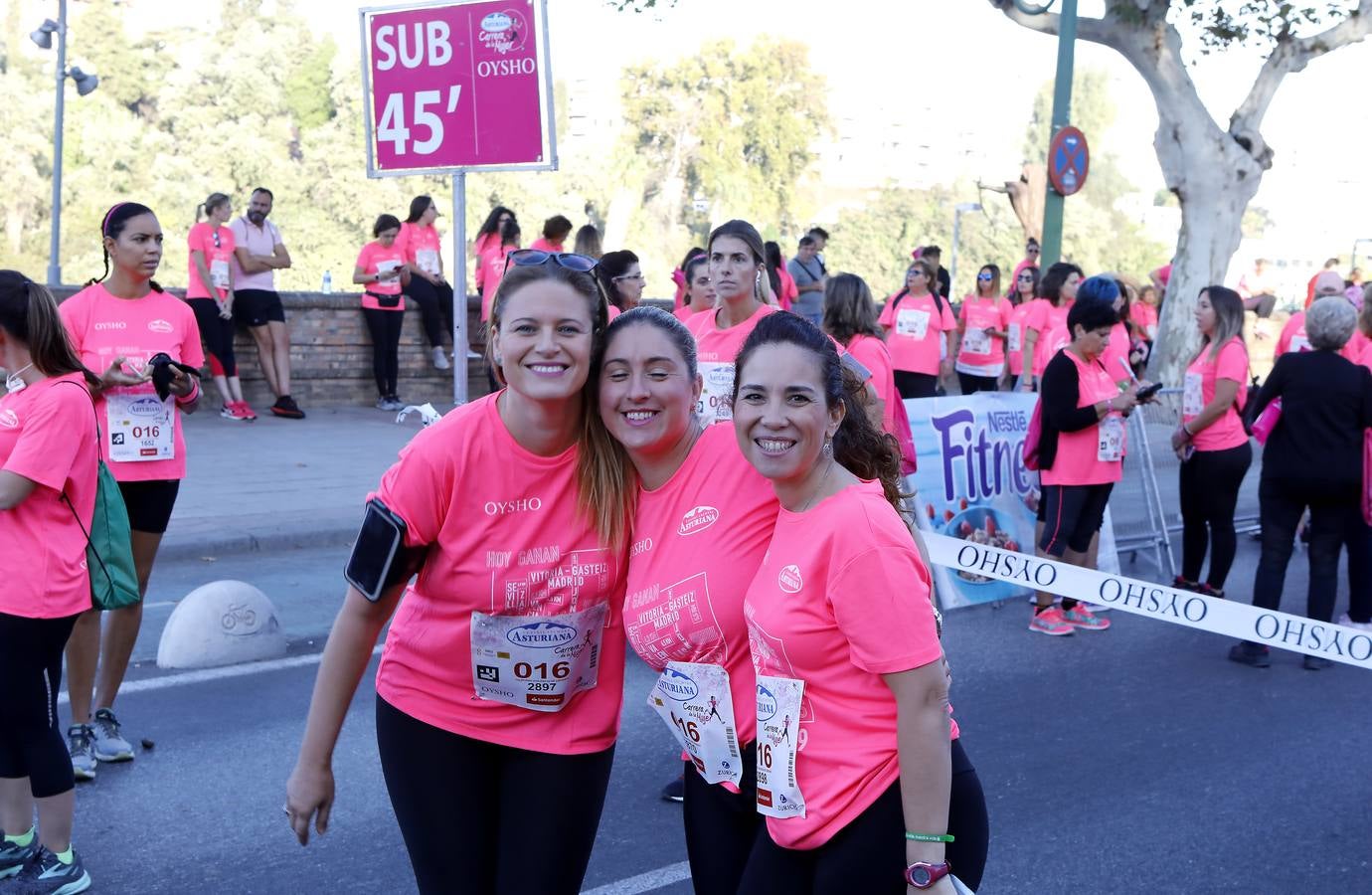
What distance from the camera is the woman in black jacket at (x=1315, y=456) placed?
7.01 m

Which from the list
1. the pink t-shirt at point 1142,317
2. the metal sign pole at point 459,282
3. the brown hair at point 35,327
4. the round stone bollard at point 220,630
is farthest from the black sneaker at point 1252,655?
the pink t-shirt at point 1142,317

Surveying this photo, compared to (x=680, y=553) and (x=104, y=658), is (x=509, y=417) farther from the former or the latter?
(x=104, y=658)

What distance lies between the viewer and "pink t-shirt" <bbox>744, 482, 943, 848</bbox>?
237 centimetres

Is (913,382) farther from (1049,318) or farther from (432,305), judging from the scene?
(432,305)

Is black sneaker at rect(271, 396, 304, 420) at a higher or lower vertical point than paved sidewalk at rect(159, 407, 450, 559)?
higher

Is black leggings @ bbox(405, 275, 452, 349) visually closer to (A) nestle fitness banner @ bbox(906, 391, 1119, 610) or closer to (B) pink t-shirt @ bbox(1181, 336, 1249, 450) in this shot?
(A) nestle fitness banner @ bbox(906, 391, 1119, 610)

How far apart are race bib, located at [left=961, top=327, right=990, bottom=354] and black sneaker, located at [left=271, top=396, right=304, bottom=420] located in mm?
7067

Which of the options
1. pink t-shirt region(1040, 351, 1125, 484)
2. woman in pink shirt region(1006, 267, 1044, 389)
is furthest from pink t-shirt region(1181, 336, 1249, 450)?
woman in pink shirt region(1006, 267, 1044, 389)

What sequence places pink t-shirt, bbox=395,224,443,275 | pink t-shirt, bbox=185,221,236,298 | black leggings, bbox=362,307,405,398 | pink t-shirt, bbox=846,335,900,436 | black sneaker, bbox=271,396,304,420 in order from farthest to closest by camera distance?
pink t-shirt, bbox=395,224,443,275 < black leggings, bbox=362,307,405,398 < black sneaker, bbox=271,396,304,420 < pink t-shirt, bbox=185,221,236,298 < pink t-shirt, bbox=846,335,900,436

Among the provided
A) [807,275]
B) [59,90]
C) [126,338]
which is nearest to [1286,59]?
[807,275]

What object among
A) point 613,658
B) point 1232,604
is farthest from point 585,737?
point 1232,604

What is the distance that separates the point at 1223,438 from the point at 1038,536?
4.04ft

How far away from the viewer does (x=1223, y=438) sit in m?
7.95

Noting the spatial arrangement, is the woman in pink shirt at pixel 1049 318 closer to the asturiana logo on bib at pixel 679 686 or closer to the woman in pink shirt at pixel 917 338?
the woman in pink shirt at pixel 917 338
